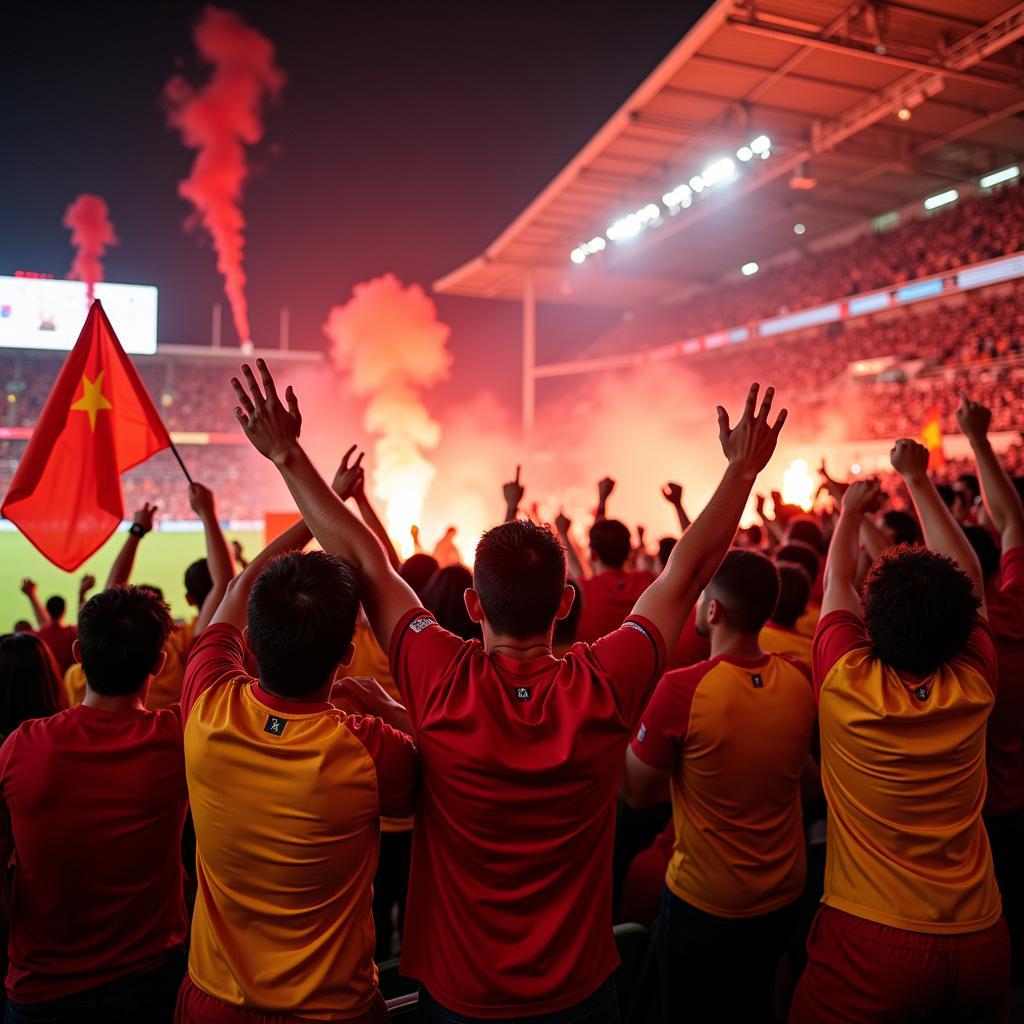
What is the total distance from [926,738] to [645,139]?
23239 mm

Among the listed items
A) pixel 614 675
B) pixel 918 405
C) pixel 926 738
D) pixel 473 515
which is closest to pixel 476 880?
pixel 614 675

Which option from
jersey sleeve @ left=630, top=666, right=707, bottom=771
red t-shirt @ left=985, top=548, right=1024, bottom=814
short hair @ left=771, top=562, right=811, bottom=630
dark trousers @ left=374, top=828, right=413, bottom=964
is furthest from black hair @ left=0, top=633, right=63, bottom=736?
red t-shirt @ left=985, top=548, right=1024, bottom=814

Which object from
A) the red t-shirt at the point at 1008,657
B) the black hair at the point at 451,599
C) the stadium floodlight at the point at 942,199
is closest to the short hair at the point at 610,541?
the black hair at the point at 451,599

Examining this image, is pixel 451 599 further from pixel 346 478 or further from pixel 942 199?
pixel 942 199

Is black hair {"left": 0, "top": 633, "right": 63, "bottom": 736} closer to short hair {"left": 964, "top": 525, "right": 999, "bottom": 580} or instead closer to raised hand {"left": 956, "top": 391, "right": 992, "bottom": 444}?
raised hand {"left": 956, "top": 391, "right": 992, "bottom": 444}

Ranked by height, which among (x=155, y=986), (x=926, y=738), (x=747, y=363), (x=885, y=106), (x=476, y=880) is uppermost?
(x=885, y=106)

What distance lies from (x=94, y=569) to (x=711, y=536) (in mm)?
25784

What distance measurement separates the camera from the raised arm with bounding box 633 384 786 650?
202cm

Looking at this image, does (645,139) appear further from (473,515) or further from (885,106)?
(473,515)

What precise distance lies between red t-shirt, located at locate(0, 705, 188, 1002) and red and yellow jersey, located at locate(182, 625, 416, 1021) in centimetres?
49

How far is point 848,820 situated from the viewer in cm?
235

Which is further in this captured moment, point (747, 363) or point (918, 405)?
point (747, 363)

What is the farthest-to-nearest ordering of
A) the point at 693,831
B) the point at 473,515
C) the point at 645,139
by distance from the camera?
the point at 473,515, the point at 645,139, the point at 693,831

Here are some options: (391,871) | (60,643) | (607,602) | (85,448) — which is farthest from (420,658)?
(60,643)
